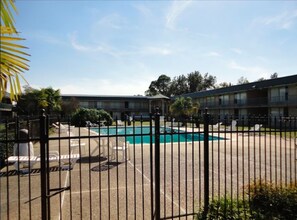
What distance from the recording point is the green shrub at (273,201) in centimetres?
460

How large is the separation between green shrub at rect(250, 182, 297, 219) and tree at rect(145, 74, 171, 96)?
239 feet

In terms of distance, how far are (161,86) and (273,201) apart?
76591 mm

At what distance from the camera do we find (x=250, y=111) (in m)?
35.1

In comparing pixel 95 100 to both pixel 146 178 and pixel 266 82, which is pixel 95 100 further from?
pixel 146 178

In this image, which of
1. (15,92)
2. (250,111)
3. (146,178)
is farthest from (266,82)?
(15,92)

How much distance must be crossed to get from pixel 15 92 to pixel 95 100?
157 feet

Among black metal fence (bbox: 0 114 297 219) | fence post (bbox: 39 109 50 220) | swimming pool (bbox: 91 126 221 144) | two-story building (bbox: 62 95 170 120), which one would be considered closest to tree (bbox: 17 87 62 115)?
swimming pool (bbox: 91 126 221 144)

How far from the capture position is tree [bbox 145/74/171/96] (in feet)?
261

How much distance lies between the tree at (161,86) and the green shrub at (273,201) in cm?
7273

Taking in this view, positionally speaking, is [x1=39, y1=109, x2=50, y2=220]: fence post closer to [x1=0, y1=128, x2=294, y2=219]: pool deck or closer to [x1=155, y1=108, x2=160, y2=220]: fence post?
[x1=0, y1=128, x2=294, y2=219]: pool deck

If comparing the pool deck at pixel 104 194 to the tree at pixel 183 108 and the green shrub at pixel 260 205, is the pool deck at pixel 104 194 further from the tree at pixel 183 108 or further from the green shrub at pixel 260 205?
the tree at pixel 183 108

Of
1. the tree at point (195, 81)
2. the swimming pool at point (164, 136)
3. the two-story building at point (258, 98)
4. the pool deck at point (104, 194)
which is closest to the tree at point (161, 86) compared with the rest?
the tree at point (195, 81)

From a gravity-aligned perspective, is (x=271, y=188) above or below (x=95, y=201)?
above

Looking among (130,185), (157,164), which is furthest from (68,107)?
(157,164)
